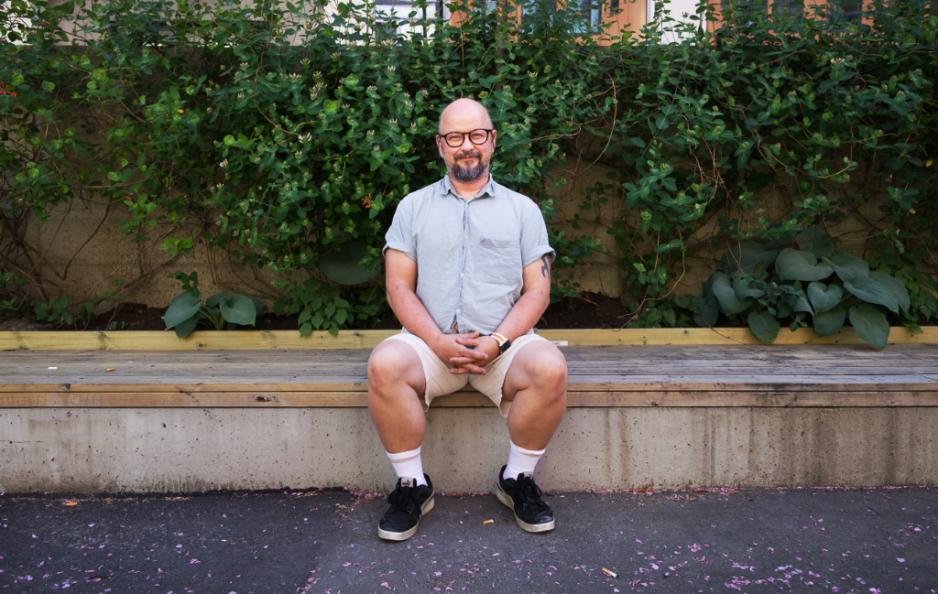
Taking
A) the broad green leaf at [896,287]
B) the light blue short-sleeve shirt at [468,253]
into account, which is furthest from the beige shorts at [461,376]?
the broad green leaf at [896,287]

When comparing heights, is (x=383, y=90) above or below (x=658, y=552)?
above

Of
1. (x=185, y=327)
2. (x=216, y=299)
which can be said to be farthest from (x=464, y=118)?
(x=185, y=327)

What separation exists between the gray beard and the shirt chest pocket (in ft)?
0.69

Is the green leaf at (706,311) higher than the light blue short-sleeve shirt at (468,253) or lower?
lower

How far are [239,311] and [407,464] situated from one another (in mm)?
1398

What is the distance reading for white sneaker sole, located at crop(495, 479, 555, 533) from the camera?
90.3 inches

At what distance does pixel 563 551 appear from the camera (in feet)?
7.20

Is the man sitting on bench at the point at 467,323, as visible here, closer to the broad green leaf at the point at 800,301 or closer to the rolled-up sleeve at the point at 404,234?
the rolled-up sleeve at the point at 404,234

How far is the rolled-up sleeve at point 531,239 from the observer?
2.50 metres

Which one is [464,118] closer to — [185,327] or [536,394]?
[536,394]

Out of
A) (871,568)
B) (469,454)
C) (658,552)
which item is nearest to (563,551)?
(658,552)

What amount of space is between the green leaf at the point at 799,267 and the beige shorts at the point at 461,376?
1.53 m

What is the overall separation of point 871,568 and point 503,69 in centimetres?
224

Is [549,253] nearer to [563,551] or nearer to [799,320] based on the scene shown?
[563,551]
